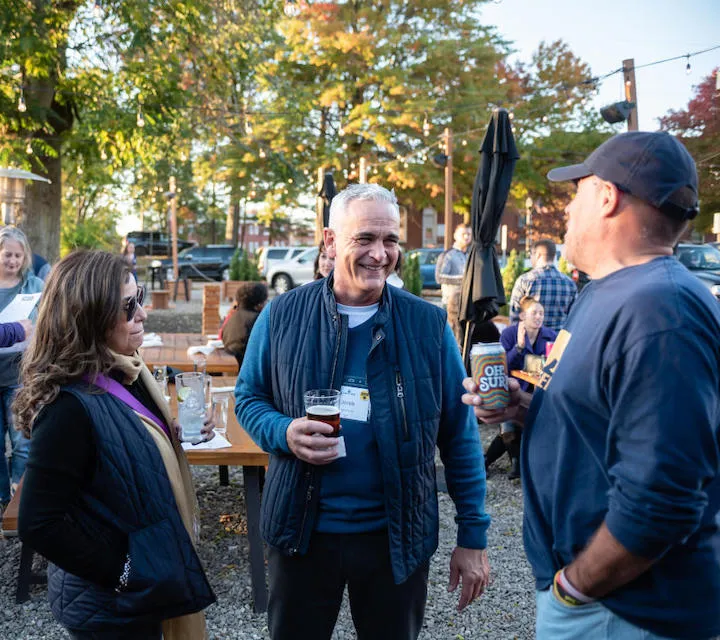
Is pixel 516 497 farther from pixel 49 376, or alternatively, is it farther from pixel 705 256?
pixel 705 256

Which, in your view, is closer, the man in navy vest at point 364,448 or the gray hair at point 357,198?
the man in navy vest at point 364,448

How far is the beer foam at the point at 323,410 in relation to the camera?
1.81 metres

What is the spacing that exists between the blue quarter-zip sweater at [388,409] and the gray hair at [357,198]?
23 centimetres

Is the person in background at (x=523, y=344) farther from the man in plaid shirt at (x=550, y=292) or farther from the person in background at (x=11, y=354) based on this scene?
the person in background at (x=11, y=354)

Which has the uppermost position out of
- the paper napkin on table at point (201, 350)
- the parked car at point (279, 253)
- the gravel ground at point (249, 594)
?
the parked car at point (279, 253)

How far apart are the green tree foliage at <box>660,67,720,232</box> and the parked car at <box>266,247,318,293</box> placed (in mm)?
12031

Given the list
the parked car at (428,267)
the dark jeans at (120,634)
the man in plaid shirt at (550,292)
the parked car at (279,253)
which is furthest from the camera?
the parked car at (279,253)

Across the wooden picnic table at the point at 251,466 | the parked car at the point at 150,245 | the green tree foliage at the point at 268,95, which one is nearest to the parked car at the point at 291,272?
the green tree foliage at the point at 268,95

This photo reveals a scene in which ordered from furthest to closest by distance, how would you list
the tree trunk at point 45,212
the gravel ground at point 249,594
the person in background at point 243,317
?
the tree trunk at point 45,212, the person in background at point 243,317, the gravel ground at point 249,594

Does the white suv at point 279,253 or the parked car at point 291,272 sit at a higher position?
the white suv at point 279,253

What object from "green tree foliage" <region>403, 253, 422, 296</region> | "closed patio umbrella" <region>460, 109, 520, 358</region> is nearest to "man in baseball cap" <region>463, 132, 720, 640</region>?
"closed patio umbrella" <region>460, 109, 520, 358</region>

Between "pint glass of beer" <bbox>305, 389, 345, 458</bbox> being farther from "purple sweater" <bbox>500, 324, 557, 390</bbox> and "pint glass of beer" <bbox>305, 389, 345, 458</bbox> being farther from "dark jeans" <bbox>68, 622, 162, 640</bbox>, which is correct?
"purple sweater" <bbox>500, 324, 557, 390</bbox>

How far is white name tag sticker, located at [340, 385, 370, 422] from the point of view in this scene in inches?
78.2

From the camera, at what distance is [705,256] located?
15000 millimetres
